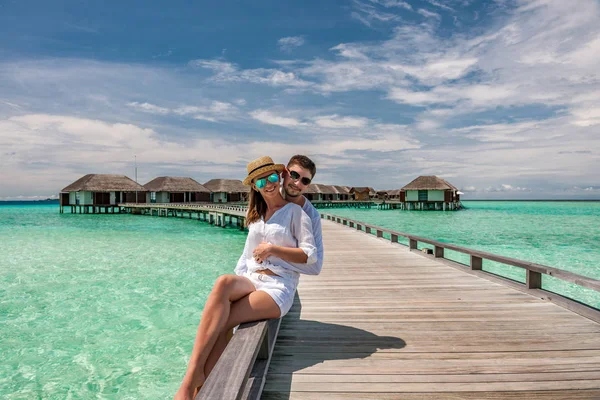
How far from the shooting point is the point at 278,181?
2.90 m

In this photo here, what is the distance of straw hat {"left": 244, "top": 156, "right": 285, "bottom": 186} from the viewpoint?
2800mm

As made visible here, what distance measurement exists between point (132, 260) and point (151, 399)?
10.9 meters

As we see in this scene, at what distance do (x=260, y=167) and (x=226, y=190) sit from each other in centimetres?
5907

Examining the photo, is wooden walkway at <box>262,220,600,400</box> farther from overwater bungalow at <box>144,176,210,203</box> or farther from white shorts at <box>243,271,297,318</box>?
overwater bungalow at <box>144,176,210,203</box>

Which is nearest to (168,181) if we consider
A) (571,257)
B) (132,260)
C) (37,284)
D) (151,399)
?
(132,260)

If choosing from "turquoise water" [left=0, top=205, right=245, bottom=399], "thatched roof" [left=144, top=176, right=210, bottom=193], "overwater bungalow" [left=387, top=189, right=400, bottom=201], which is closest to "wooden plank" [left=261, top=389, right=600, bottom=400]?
"turquoise water" [left=0, top=205, right=245, bottom=399]

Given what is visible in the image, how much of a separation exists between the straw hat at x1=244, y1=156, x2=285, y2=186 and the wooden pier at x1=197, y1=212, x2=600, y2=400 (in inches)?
42.9

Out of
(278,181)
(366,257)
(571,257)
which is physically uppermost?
(278,181)

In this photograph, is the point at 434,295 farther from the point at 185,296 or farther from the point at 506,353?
the point at 185,296

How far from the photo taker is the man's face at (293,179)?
2.95 meters

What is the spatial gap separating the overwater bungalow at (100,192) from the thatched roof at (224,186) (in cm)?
1141

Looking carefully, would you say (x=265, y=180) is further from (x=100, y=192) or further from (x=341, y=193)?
(x=341, y=193)

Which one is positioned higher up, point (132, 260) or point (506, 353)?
point (506, 353)

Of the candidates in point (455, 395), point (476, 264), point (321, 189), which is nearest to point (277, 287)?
point (455, 395)
